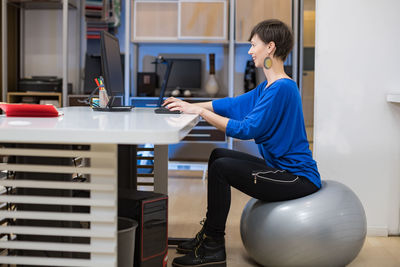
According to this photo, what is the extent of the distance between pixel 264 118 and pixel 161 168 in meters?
0.74

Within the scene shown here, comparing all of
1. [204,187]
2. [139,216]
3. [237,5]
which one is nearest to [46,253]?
[139,216]

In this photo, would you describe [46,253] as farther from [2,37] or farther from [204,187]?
[2,37]

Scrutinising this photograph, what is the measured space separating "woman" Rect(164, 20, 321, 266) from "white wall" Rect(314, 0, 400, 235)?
0.70 metres

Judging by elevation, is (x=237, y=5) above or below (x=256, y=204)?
above

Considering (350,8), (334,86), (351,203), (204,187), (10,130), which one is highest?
(350,8)

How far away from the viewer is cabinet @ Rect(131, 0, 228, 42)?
5.51m

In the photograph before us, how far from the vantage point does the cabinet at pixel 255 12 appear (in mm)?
5426

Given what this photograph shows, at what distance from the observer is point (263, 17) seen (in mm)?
5449

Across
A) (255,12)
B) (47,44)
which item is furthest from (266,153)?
(47,44)

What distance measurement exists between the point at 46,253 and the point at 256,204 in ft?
3.45

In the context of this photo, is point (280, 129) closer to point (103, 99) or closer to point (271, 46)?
point (271, 46)

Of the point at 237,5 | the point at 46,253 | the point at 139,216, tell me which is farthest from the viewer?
the point at 237,5

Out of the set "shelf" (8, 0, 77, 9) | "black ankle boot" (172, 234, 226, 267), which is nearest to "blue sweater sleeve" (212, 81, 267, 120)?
"black ankle boot" (172, 234, 226, 267)

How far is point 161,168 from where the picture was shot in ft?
8.73
